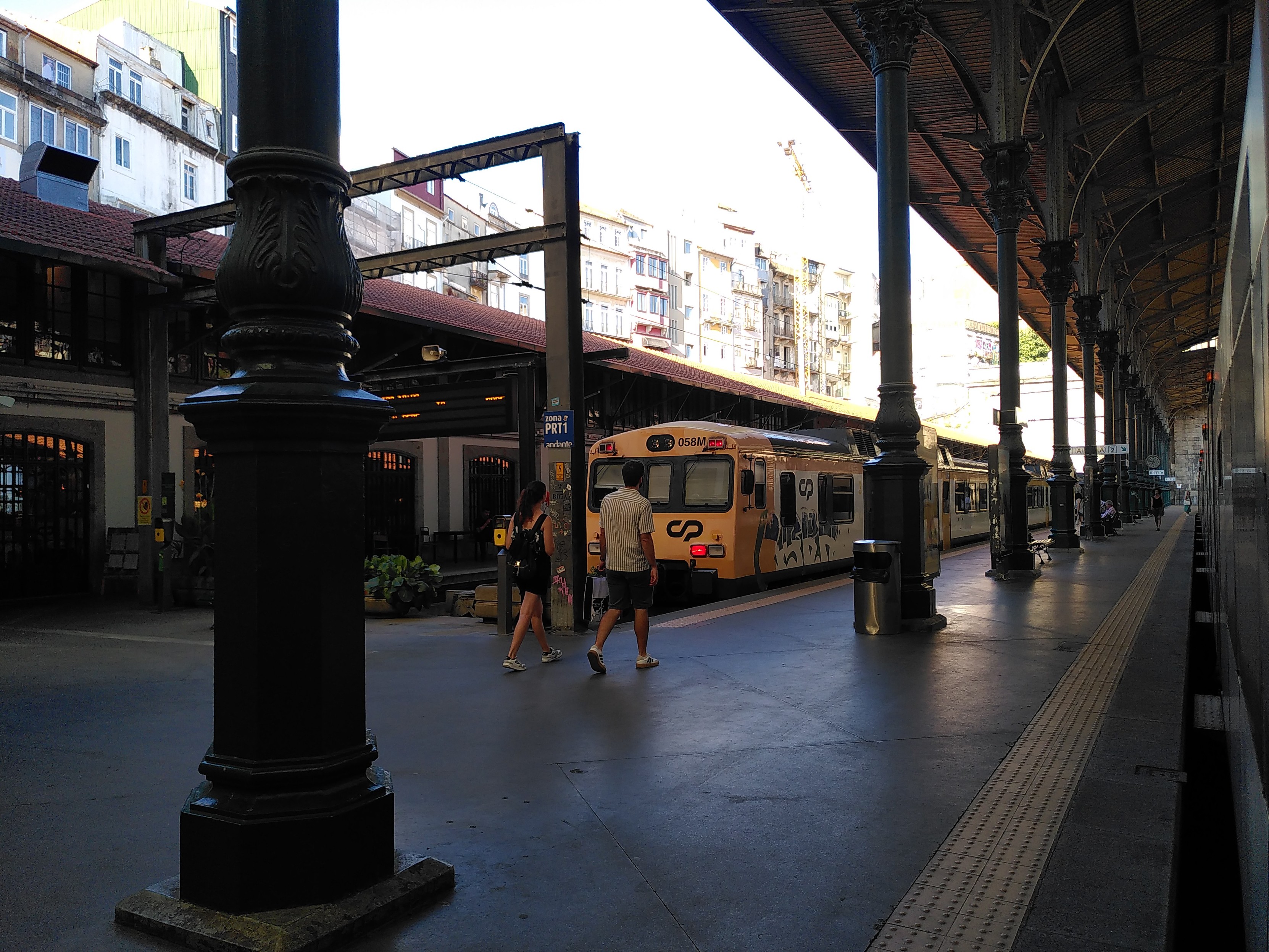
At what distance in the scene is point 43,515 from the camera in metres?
14.3

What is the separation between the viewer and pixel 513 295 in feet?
204

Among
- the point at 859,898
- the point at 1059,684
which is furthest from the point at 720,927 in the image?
the point at 1059,684

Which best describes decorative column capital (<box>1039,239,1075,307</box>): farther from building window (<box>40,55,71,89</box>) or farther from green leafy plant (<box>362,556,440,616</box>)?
building window (<box>40,55,71,89</box>)

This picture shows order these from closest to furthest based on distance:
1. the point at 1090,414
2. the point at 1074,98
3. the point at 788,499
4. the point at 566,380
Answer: the point at 566,380, the point at 788,499, the point at 1074,98, the point at 1090,414

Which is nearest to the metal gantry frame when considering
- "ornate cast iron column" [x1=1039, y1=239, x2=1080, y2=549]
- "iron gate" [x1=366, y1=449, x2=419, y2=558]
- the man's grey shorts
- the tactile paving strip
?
the man's grey shorts

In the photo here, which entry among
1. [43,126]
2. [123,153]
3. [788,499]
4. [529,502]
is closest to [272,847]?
[529,502]

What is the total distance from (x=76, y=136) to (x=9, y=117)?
312 cm

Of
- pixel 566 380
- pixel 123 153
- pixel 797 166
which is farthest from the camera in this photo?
pixel 797 166

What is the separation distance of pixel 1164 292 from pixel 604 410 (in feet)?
110

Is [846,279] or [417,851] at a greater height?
[846,279]

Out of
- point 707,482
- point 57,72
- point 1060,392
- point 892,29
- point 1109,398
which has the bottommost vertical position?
point 707,482

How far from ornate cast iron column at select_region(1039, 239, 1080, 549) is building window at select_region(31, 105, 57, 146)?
34011 mm

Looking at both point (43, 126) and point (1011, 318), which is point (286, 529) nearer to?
point (1011, 318)

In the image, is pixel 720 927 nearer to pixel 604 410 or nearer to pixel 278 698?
pixel 278 698
